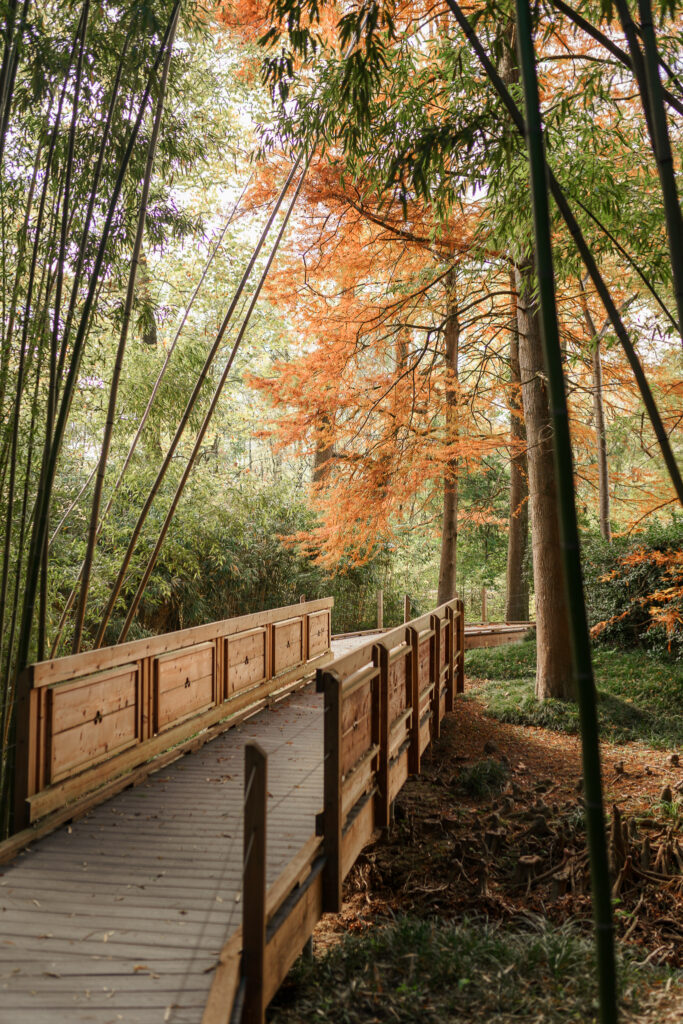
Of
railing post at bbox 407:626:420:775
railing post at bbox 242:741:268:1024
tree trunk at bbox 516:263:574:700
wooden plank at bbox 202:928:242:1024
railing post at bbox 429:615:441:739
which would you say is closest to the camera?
wooden plank at bbox 202:928:242:1024

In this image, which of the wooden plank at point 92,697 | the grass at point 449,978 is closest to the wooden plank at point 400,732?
the grass at point 449,978

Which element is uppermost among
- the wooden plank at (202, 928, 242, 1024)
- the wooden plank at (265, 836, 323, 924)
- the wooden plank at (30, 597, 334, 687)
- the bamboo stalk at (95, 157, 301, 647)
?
the bamboo stalk at (95, 157, 301, 647)

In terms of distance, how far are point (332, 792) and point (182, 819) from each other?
1007 millimetres

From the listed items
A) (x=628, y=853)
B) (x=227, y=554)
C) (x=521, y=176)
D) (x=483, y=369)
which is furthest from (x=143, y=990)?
(x=227, y=554)

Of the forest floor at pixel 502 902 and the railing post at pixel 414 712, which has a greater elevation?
the railing post at pixel 414 712

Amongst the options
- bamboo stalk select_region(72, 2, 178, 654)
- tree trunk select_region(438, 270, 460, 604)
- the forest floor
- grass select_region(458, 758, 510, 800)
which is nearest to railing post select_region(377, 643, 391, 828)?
the forest floor

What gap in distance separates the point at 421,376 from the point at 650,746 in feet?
15.8

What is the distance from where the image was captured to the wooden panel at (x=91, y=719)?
331 centimetres

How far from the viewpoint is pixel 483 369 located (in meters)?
8.70

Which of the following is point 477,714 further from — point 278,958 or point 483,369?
point 278,958

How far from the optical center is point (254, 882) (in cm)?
217

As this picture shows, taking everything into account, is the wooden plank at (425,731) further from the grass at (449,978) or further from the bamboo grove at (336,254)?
the bamboo grove at (336,254)

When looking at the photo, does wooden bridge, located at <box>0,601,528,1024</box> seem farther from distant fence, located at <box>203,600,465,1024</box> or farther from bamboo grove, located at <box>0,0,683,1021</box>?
bamboo grove, located at <box>0,0,683,1021</box>

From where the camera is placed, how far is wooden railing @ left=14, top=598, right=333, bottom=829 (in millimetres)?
3189
